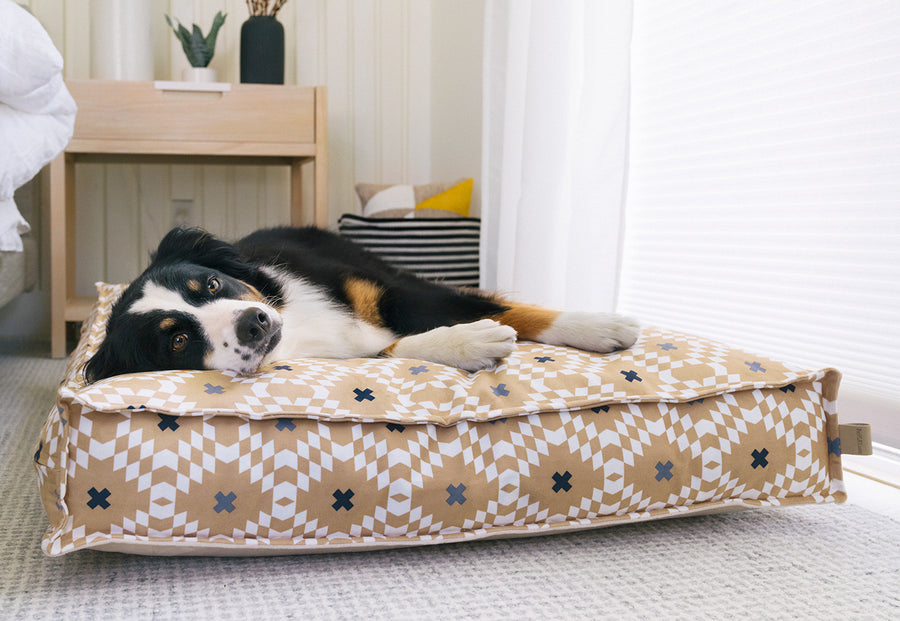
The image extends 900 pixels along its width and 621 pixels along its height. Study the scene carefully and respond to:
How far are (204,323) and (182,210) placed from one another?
255cm

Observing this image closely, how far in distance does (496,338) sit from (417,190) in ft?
6.72

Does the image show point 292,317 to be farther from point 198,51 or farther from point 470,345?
point 198,51

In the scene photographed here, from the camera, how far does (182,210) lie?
3.57 metres

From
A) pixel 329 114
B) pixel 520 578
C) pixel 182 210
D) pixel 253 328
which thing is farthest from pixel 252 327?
pixel 329 114

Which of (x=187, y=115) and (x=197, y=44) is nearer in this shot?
(x=187, y=115)

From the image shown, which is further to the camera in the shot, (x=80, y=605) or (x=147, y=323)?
(x=147, y=323)

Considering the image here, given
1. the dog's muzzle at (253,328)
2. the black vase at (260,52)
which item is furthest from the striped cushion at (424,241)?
the dog's muzzle at (253,328)

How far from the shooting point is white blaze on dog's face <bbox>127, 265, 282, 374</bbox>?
1187 millimetres

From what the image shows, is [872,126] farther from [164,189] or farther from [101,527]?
[164,189]

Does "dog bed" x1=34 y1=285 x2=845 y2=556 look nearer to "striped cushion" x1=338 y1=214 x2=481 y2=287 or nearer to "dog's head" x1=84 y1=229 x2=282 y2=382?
"dog's head" x1=84 y1=229 x2=282 y2=382

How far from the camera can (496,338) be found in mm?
1313

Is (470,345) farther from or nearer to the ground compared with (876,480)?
farther from the ground

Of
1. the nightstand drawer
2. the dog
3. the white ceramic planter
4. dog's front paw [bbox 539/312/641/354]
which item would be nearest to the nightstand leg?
the nightstand drawer

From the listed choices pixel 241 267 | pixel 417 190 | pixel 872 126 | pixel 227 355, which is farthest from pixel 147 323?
pixel 417 190
